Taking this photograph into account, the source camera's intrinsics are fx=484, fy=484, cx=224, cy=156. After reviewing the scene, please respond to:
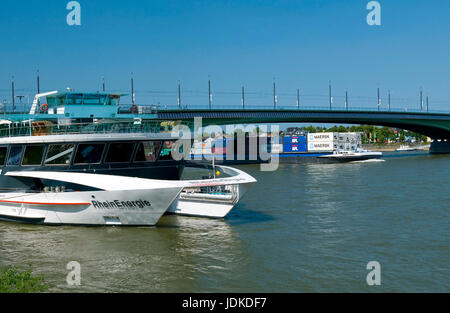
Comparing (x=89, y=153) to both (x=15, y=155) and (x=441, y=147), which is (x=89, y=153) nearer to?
(x=15, y=155)

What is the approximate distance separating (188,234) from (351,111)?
6060 cm

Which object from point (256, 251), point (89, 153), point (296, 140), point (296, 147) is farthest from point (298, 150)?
point (256, 251)

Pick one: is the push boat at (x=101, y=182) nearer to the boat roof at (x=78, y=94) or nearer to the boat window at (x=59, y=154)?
the boat window at (x=59, y=154)

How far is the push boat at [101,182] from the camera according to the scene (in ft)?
55.6

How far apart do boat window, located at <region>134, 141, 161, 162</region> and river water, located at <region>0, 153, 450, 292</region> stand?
2.68 m

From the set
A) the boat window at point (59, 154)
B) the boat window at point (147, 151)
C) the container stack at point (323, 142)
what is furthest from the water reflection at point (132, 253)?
the container stack at point (323, 142)

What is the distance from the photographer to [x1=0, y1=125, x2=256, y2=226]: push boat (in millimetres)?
16953

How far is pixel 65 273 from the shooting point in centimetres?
1316

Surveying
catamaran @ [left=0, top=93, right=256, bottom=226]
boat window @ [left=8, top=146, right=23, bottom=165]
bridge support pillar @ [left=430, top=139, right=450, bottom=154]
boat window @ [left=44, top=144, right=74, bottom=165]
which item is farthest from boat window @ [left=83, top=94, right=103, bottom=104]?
bridge support pillar @ [left=430, top=139, right=450, bottom=154]

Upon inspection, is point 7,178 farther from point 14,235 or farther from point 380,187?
point 380,187

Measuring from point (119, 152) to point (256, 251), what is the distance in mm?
6882

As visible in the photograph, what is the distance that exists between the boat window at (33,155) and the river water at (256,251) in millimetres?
2634

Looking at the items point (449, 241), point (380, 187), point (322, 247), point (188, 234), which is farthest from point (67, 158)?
point (380, 187)
